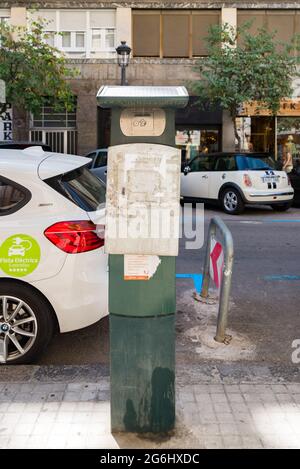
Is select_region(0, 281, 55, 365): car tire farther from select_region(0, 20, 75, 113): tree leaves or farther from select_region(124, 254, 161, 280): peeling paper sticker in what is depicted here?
select_region(0, 20, 75, 113): tree leaves

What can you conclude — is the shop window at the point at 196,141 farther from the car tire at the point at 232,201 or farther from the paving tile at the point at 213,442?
the paving tile at the point at 213,442

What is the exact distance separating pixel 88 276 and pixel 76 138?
19651 mm

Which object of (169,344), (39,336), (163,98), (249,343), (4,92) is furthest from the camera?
(4,92)

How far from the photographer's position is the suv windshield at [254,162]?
14164 millimetres

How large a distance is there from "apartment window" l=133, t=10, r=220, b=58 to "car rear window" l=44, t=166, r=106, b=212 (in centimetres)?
1906

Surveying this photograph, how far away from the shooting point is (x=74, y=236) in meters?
4.38

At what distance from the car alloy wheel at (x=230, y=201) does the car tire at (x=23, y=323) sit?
10.3 m

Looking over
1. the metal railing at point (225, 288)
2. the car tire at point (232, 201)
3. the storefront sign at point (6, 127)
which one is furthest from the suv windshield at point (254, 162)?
the storefront sign at point (6, 127)

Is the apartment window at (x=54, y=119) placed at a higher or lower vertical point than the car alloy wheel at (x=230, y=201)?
higher

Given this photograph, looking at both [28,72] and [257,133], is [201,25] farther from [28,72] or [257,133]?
[28,72]

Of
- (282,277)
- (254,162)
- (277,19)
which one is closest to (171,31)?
(277,19)
